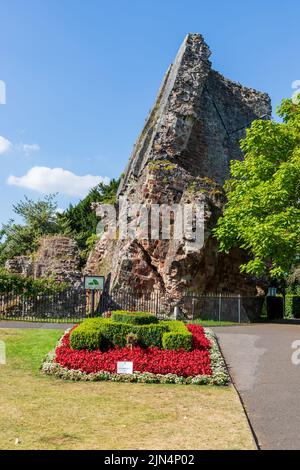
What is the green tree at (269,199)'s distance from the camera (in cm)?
2044

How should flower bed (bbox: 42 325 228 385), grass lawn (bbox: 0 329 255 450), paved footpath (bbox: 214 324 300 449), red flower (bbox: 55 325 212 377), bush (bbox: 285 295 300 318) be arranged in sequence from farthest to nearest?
bush (bbox: 285 295 300 318), red flower (bbox: 55 325 212 377), flower bed (bbox: 42 325 228 385), paved footpath (bbox: 214 324 300 449), grass lawn (bbox: 0 329 255 450)

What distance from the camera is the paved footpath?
689 cm

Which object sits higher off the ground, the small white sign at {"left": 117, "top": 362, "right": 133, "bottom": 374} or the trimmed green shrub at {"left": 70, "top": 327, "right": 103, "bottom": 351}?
the trimmed green shrub at {"left": 70, "top": 327, "right": 103, "bottom": 351}

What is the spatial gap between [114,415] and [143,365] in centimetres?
360

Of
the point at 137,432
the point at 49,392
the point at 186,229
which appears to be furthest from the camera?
the point at 186,229

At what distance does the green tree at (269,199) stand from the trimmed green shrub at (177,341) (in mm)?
8887

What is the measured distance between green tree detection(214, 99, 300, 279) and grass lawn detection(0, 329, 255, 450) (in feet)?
38.3

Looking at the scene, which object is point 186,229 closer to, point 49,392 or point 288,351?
point 288,351

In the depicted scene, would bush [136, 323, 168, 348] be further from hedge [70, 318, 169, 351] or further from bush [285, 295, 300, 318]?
bush [285, 295, 300, 318]

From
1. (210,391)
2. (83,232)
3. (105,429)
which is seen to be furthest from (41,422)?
(83,232)

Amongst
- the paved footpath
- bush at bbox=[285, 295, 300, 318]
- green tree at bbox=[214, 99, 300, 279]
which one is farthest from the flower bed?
bush at bbox=[285, 295, 300, 318]
